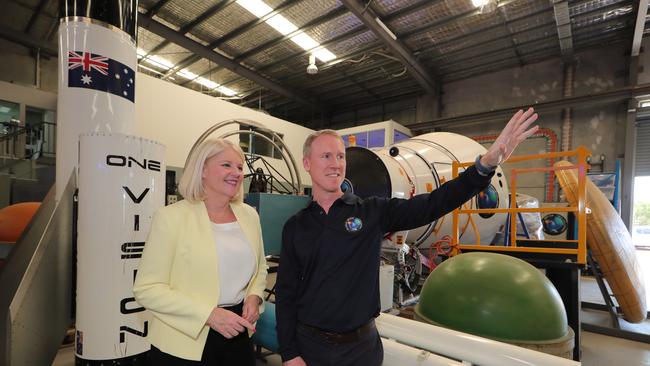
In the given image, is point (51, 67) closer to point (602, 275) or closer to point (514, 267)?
point (514, 267)

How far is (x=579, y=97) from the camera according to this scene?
725cm

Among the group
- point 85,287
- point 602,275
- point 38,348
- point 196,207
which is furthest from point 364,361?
point 602,275

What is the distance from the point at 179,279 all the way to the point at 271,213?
1937 mm

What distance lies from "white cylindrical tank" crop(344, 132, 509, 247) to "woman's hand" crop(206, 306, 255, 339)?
196 cm

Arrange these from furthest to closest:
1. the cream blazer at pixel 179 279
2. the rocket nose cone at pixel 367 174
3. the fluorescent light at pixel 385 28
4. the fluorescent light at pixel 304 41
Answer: the fluorescent light at pixel 304 41 → the fluorescent light at pixel 385 28 → the rocket nose cone at pixel 367 174 → the cream blazer at pixel 179 279

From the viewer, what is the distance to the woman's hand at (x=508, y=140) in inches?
45.6

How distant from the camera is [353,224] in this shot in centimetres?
124

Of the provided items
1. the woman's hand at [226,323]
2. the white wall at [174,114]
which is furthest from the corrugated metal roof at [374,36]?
the woman's hand at [226,323]

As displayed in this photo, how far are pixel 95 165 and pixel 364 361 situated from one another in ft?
6.12

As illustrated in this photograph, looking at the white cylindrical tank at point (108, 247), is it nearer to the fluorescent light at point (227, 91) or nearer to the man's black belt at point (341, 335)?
the man's black belt at point (341, 335)

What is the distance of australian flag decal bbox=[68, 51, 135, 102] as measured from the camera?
2.34 metres

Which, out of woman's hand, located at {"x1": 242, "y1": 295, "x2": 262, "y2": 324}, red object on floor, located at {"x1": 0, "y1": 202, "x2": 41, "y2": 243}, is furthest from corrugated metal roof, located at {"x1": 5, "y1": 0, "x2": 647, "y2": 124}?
woman's hand, located at {"x1": 242, "y1": 295, "x2": 262, "y2": 324}

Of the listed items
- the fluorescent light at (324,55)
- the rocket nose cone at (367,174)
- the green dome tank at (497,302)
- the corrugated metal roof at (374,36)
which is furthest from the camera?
the fluorescent light at (324,55)

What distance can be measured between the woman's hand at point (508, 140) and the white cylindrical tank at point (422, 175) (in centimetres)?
185
